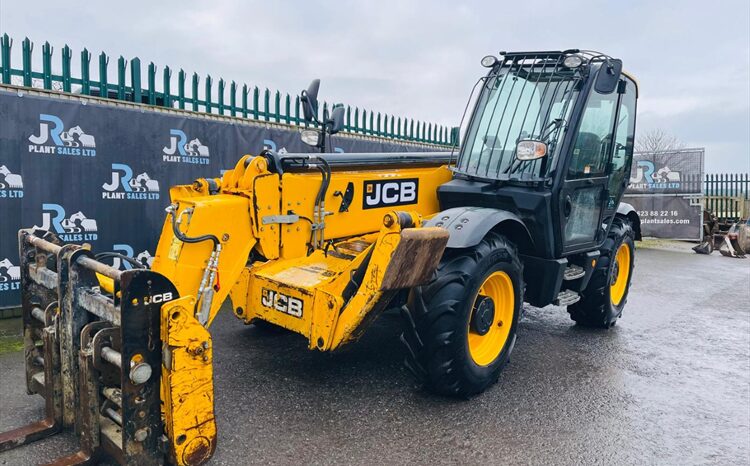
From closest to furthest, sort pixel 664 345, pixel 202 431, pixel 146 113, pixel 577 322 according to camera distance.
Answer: pixel 202 431 < pixel 664 345 < pixel 577 322 < pixel 146 113

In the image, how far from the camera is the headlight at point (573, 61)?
4500 millimetres

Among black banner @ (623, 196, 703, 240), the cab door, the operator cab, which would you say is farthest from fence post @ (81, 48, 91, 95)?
black banner @ (623, 196, 703, 240)

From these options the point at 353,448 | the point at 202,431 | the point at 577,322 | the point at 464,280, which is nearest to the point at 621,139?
the point at 577,322

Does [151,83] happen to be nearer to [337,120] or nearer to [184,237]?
[337,120]

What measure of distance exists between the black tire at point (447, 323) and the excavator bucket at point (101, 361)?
63.6 inches

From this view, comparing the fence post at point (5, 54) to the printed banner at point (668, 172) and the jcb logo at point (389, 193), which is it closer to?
the jcb logo at point (389, 193)

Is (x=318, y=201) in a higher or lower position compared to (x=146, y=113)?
lower

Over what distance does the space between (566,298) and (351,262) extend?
2229 mm

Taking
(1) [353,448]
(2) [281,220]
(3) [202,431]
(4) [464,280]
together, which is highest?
(2) [281,220]

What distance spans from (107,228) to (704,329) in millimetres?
6672

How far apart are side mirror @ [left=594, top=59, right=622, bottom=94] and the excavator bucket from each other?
3.55 meters

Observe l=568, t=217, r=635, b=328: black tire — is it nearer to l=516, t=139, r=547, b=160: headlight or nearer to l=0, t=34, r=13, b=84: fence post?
l=516, t=139, r=547, b=160: headlight

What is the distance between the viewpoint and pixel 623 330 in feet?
20.1

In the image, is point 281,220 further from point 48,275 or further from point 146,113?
point 146,113
